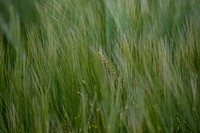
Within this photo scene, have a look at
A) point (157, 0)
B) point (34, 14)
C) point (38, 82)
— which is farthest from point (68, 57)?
point (157, 0)

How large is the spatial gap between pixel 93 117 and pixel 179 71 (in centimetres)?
30

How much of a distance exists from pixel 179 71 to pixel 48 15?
2.16 ft

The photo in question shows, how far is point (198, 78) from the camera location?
3.01ft

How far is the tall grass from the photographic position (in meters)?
0.82

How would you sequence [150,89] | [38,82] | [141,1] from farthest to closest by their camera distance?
1. [141,1]
2. [38,82]
3. [150,89]

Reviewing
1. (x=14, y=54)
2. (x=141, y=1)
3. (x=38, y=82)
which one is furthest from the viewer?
(x=141, y=1)

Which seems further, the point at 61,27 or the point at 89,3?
the point at 89,3

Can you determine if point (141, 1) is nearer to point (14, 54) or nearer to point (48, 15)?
point (48, 15)

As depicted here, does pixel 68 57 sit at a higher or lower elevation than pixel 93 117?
higher

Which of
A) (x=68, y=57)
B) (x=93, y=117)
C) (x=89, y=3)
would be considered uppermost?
(x=89, y=3)

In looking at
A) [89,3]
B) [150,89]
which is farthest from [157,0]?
[150,89]

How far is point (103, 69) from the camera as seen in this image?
3.11 ft

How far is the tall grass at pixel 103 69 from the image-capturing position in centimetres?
82

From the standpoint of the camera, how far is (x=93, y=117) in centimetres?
88
